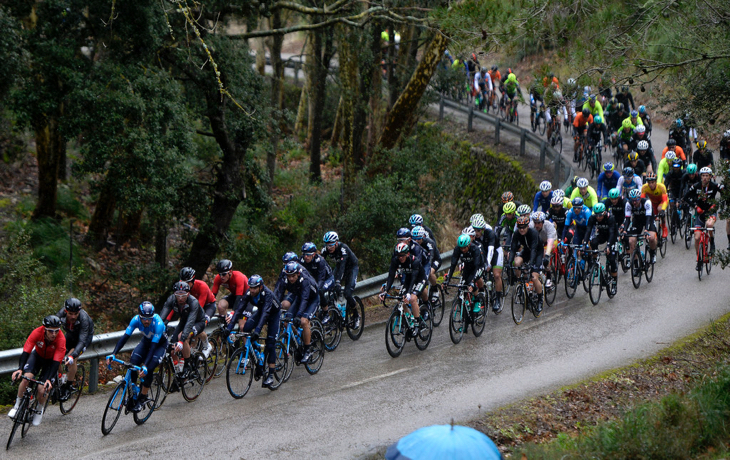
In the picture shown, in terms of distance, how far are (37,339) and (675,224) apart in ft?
51.9

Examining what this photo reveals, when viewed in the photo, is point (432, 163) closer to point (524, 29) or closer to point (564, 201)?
point (564, 201)

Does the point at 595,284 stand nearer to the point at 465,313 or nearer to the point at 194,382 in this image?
the point at 465,313

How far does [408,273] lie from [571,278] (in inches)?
181

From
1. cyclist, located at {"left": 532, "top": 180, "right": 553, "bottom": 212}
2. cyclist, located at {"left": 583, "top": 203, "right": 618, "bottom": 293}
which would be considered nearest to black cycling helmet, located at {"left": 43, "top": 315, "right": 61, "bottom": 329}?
cyclist, located at {"left": 583, "top": 203, "right": 618, "bottom": 293}

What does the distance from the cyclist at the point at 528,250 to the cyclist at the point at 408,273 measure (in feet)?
7.81

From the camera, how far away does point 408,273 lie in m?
12.9

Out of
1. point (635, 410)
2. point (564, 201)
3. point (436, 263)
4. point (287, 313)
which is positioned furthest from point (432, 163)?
point (635, 410)

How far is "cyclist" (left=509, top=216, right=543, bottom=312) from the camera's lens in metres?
14.0

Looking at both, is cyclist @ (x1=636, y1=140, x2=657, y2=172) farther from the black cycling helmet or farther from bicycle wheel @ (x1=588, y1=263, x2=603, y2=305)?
the black cycling helmet

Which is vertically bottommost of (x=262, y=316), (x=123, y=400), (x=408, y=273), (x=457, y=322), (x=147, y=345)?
(x=457, y=322)

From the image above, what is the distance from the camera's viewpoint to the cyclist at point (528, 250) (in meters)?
14.0

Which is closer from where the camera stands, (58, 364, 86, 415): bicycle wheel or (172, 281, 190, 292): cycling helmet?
(58, 364, 86, 415): bicycle wheel

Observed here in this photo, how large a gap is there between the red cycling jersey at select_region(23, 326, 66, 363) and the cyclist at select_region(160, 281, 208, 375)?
5.17ft

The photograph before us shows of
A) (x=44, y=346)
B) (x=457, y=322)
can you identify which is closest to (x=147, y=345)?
(x=44, y=346)
